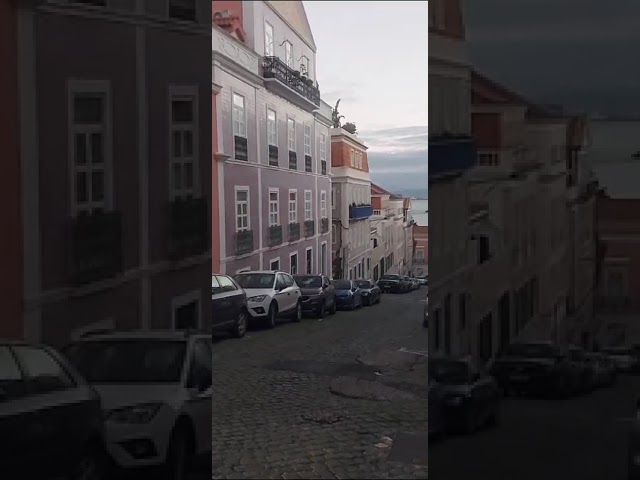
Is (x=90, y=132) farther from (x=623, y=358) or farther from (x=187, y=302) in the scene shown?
(x=623, y=358)

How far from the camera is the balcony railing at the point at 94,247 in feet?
6.72

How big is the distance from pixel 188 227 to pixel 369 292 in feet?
2.44

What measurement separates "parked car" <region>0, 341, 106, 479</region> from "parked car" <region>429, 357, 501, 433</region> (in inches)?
46.4

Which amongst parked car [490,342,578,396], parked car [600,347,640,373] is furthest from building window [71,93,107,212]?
parked car [600,347,640,373]

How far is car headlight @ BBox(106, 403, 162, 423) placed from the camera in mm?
2123

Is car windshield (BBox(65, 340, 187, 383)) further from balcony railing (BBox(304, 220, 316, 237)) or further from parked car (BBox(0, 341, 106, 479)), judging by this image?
balcony railing (BBox(304, 220, 316, 237))

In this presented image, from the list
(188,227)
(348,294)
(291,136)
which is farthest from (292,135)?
Answer: (348,294)

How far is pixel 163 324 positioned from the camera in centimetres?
227

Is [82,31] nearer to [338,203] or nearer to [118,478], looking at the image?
[338,203]

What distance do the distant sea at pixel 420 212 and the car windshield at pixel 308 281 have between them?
48cm

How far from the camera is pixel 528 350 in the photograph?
2.32 m

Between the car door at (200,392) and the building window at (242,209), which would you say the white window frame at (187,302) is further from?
the building window at (242,209)

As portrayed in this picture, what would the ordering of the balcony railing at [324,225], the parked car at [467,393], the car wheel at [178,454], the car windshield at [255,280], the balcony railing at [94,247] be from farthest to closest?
the balcony railing at [324,225] → the car windshield at [255,280] → the parked car at [467,393] → the car wheel at [178,454] → the balcony railing at [94,247]

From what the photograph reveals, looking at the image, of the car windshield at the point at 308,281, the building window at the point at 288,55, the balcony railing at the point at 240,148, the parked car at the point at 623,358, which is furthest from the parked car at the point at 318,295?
the parked car at the point at 623,358
